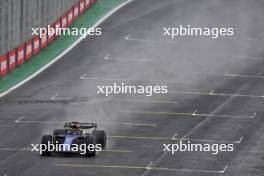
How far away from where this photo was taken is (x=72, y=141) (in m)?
59.8

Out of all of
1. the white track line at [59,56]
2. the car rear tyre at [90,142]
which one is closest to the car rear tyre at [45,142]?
the car rear tyre at [90,142]

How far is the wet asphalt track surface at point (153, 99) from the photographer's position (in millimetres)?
60594

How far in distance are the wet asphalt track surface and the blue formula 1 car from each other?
0.50 metres

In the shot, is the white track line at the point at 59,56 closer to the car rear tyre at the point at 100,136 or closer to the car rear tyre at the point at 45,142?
the car rear tyre at the point at 100,136

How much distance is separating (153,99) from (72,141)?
16.6 metres

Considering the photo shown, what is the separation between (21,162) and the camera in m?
59.9

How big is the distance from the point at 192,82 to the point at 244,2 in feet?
75.2

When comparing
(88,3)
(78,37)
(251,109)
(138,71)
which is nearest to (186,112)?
(251,109)

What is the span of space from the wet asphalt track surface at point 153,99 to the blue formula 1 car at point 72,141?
19.8 inches

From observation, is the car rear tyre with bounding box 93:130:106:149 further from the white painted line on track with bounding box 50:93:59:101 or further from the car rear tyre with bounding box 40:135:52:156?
the white painted line on track with bounding box 50:93:59:101

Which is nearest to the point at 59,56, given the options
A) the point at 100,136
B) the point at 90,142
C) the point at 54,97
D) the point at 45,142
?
the point at 54,97

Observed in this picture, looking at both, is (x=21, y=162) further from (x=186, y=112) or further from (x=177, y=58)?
(x=177, y=58)

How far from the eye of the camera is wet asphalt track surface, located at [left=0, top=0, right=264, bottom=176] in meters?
60.6

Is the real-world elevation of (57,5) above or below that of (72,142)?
above
